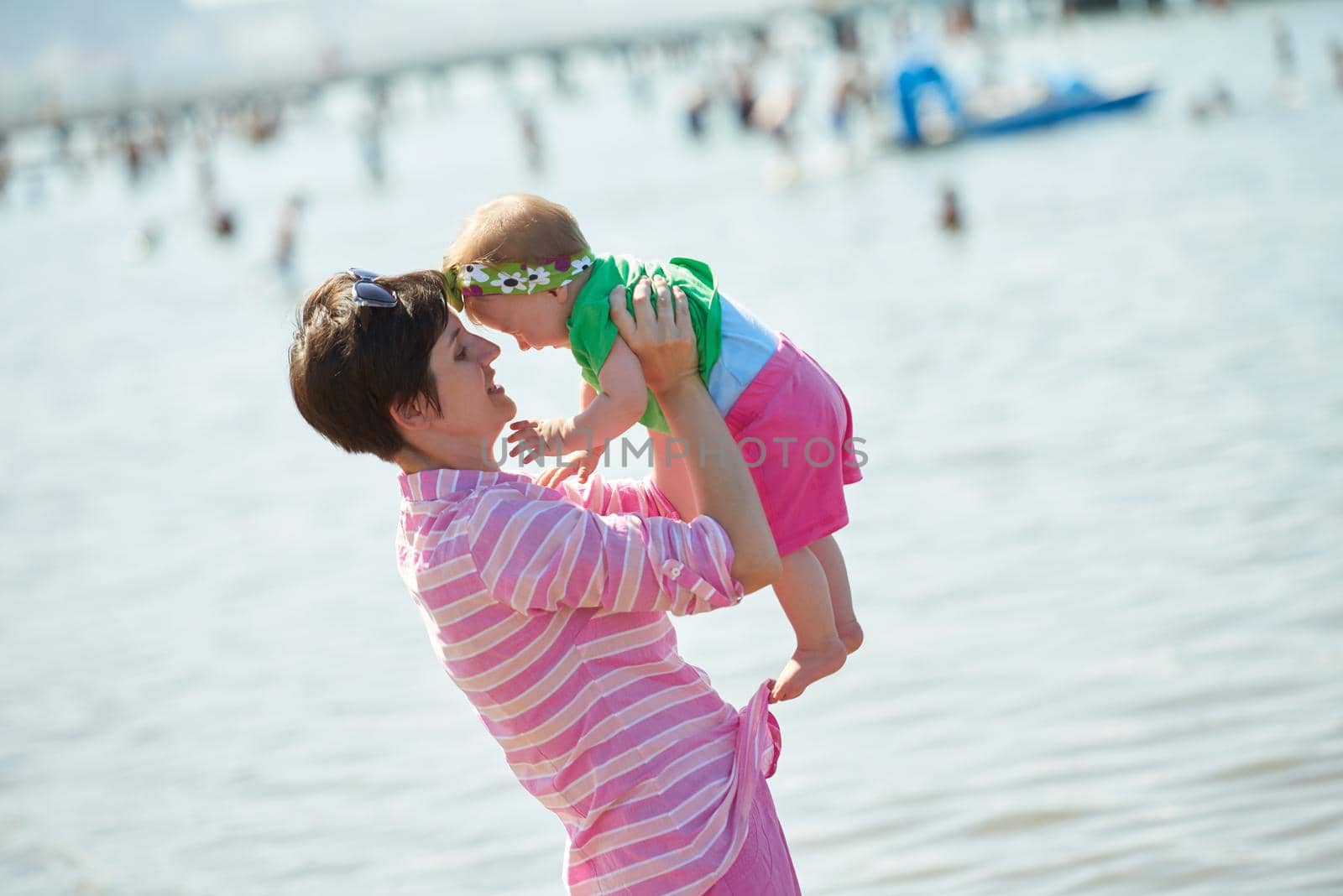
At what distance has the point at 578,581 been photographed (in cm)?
203

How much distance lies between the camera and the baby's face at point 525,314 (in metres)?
2.31

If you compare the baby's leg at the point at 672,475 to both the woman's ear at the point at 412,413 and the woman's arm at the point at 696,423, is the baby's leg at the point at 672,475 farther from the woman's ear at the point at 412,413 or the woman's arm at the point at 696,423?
the woman's ear at the point at 412,413

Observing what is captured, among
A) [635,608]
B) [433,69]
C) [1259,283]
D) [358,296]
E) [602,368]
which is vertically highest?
[433,69]

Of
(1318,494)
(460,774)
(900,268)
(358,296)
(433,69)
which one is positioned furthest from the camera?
(433,69)

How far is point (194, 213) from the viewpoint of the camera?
39.3 meters

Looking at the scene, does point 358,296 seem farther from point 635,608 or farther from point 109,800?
point 109,800

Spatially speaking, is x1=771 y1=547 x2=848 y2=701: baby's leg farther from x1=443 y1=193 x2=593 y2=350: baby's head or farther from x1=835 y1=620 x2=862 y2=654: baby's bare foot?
x1=443 y1=193 x2=593 y2=350: baby's head

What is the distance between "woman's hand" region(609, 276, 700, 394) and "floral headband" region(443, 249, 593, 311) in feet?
0.31

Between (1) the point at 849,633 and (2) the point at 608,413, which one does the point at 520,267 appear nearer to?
(2) the point at 608,413

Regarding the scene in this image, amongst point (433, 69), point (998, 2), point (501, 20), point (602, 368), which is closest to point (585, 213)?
point (602, 368)

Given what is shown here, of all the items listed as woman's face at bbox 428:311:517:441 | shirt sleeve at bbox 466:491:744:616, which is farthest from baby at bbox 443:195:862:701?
shirt sleeve at bbox 466:491:744:616

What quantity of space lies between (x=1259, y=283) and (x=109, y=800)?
10.9m

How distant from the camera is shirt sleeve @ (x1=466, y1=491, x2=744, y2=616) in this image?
2.02m

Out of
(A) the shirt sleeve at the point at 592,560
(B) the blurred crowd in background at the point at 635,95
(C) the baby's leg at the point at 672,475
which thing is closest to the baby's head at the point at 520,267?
(C) the baby's leg at the point at 672,475
